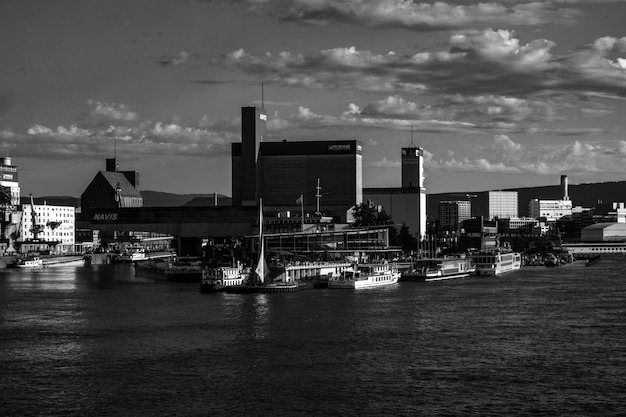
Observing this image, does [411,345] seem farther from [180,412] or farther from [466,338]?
[180,412]

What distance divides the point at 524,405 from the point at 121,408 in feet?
51.4

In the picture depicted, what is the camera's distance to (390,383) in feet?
148

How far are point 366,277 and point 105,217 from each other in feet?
280

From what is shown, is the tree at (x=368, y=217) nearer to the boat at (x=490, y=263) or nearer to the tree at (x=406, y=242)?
the tree at (x=406, y=242)

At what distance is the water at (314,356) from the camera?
41500mm

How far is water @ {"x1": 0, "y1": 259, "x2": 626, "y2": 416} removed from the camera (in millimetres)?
41500

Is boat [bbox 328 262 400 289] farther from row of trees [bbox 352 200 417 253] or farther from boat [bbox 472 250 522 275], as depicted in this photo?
row of trees [bbox 352 200 417 253]

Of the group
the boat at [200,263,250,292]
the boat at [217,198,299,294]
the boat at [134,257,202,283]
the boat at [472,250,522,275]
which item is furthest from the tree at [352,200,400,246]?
the boat at [217,198,299,294]

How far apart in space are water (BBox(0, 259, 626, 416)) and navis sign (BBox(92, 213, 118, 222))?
89.6 metres

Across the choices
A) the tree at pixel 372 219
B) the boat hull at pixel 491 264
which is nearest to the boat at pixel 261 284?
the boat hull at pixel 491 264

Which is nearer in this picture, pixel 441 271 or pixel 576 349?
pixel 576 349

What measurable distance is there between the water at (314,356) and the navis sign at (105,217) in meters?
89.6

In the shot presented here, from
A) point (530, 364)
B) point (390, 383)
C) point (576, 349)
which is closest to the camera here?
point (390, 383)

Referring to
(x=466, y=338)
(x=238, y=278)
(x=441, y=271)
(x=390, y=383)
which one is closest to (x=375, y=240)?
(x=441, y=271)
